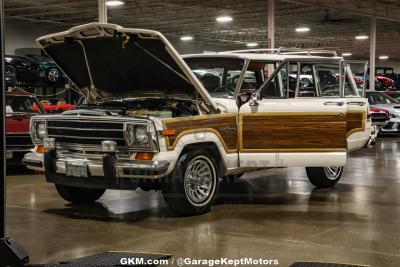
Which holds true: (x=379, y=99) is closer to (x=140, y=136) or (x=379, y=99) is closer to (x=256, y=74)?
(x=256, y=74)

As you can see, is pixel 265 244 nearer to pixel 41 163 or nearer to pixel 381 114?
pixel 41 163

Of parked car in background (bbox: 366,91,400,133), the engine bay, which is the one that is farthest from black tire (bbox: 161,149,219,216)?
parked car in background (bbox: 366,91,400,133)

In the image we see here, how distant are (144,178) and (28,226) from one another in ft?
4.63

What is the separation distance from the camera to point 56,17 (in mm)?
28344

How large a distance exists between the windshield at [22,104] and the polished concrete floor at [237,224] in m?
2.29

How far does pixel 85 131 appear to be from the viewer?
268 inches

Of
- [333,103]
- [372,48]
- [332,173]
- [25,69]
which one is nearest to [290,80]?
[333,103]

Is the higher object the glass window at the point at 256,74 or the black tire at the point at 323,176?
the glass window at the point at 256,74

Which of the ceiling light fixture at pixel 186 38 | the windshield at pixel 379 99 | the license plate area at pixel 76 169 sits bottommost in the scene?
the license plate area at pixel 76 169

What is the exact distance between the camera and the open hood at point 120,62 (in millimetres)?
6605

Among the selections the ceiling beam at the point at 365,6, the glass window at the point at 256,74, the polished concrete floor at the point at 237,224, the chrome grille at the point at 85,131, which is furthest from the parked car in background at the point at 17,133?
the ceiling beam at the point at 365,6

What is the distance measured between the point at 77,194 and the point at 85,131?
1337 mm

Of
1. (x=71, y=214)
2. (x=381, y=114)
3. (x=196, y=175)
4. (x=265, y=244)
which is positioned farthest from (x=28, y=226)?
(x=381, y=114)

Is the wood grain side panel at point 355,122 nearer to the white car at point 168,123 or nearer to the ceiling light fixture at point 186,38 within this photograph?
the white car at point 168,123
